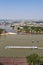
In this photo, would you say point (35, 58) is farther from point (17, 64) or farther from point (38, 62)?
point (17, 64)

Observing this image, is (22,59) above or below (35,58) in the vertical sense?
below

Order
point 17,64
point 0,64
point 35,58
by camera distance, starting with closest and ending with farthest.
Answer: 1. point 35,58
2. point 0,64
3. point 17,64

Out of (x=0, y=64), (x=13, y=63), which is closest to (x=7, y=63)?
(x=13, y=63)

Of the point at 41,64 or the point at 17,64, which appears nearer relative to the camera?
the point at 41,64

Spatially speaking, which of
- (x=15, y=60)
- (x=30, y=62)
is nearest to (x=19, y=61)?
(x=15, y=60)

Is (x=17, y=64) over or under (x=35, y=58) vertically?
under

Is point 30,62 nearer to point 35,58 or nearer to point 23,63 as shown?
point 35,58

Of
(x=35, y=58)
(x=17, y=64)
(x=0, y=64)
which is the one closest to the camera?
(x=35, y=58)

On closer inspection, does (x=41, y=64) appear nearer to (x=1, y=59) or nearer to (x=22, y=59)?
(x=22, y=59)

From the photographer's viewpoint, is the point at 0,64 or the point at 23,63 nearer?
the point at 0,64
